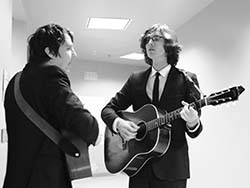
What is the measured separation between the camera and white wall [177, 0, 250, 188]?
9.65 feet

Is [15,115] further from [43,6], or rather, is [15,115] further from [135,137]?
[43,6]

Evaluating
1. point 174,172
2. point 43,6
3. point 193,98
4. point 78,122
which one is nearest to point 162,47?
point 193,98

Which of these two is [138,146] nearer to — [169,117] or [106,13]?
[169,117]

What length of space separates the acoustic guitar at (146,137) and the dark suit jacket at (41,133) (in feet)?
1.70

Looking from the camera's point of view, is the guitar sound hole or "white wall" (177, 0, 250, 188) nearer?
the guitar sound hole

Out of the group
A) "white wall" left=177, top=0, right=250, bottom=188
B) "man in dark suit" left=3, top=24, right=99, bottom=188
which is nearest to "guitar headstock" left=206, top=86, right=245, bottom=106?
"man in dark suit" left=3, top=24, right=99, bottom=188

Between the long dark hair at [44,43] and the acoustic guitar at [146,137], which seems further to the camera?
the acoustic guitar at [146,137]

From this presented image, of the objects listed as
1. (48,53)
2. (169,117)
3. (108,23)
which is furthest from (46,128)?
(108,23)

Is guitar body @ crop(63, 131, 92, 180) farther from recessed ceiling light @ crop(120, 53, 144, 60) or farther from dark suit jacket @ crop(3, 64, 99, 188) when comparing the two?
recessed ceiling light @ crop(120, 53, 144, 60)

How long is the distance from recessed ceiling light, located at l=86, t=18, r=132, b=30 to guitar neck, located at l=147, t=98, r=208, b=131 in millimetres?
2786

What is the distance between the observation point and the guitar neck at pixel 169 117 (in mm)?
1455

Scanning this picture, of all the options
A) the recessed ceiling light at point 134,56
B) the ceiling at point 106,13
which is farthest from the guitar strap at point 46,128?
the recessed ceiling light at point 134,56

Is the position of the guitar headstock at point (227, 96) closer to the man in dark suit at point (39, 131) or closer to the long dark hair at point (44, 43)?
the man in dark suit at point (39, 131)

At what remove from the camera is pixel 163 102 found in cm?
165
